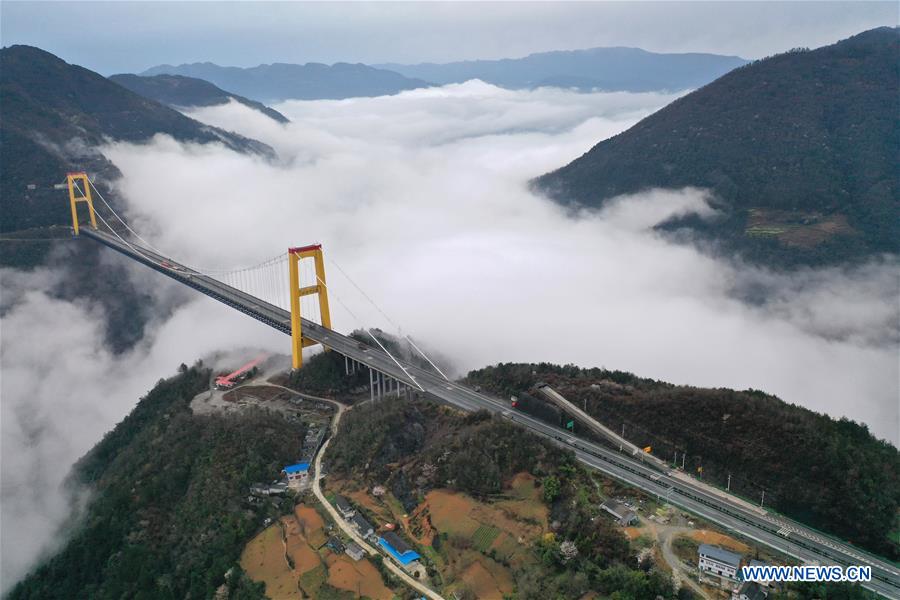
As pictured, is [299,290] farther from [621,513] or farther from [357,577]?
[621,513]

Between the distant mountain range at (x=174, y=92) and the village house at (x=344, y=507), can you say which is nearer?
the village house at (x=344, y=507)

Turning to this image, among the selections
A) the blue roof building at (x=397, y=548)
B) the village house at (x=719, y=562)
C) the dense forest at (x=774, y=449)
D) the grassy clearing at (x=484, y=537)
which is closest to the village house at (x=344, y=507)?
the blue roof building at (x=397, y=548)

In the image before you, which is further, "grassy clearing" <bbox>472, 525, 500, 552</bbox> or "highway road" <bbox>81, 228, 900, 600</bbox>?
"grassy clearing" <bbox>472, 525, 500, 552</bbox>

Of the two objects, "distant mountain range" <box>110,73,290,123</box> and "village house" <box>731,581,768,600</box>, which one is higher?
"distant mountain range" <box>110,73,290,123</box>

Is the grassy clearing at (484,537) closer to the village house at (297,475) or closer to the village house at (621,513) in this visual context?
the village house at (621,513)

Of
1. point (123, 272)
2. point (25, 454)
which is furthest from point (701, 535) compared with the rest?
point (123, 272)

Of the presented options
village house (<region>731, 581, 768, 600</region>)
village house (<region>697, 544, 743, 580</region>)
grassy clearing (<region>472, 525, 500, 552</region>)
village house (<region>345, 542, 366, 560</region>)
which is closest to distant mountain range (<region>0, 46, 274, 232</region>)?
village house (<region>345, 542, 366, 560</region>)

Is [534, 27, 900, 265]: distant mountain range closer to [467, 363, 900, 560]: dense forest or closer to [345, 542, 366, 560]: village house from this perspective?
[467, 363, 900, 560]: dense forest
